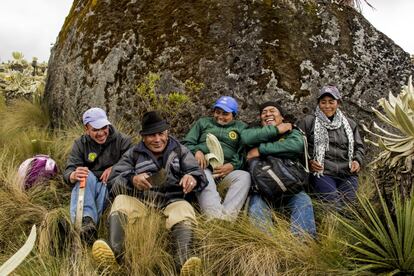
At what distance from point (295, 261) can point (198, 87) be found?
2.50 meters

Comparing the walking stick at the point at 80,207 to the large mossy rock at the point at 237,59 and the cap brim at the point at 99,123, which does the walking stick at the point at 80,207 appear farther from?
the large mossy rock at the point at 237,59

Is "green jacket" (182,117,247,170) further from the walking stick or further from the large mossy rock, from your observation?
the walking stick

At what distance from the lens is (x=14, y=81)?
1005cm

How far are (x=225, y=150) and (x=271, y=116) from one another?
54 centimetres

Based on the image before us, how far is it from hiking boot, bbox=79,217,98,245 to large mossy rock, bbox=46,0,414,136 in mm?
1667

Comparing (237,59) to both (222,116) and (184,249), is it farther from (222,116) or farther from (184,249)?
(184,249)

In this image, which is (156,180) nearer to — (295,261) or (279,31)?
(295,261)

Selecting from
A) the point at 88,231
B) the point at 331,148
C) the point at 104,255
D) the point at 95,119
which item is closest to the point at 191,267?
the point at 104,255

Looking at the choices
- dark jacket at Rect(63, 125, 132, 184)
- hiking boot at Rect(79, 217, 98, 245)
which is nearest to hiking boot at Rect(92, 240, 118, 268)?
hiking boot at Rect(79, 217, 98, 245)

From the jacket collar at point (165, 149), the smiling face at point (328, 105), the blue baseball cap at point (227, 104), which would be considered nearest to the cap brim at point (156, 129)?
the jacket collar at point (165, 149)

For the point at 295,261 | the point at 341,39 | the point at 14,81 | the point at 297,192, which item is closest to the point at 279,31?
the point at 341,39

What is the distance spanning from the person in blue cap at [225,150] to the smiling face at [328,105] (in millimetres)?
764

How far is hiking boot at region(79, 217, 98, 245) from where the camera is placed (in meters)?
3.93

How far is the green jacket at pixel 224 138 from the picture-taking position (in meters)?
4.76
